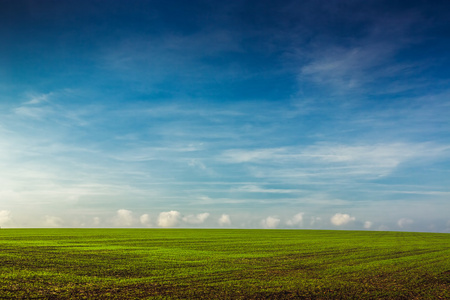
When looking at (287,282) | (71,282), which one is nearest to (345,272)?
(287,282)

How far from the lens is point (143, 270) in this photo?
20.9 meters

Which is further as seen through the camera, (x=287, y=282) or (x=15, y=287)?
(x=287, y=282)

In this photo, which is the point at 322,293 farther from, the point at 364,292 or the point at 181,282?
the point at 181,282

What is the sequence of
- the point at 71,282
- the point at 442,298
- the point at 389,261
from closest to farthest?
the point at 442,298 < the point at 71,282 < the point at 389,261

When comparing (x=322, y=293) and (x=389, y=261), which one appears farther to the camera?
(x=389, y=261)

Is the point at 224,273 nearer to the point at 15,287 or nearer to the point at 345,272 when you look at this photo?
the point at 345,272

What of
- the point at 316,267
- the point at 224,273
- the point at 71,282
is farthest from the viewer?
the point at 316,267

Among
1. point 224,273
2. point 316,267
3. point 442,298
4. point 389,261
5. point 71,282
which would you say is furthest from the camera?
point 389,261

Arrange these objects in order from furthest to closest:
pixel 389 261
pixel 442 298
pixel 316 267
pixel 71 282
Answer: pixel 389 261 → pixel 316 267 → pixel 71 282 → pixel 442 298

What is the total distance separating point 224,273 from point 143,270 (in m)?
4.69

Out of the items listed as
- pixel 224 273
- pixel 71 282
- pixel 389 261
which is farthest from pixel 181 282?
pixel 389 261

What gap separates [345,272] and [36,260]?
64.5 feet

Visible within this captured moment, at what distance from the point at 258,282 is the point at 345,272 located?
254 inches

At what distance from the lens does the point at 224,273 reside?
20.2 meters
